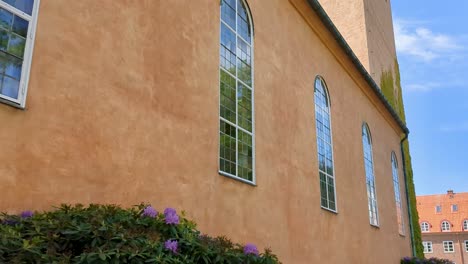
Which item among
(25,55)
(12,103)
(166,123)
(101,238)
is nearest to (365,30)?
(166,123)

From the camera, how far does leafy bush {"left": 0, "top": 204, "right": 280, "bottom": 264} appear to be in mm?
3400

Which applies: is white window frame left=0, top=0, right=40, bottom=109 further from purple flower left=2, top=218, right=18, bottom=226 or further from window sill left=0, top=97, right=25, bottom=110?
purple flower left=2, top=218, right=18, bottom=226

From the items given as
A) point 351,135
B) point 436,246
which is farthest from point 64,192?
point 436,246

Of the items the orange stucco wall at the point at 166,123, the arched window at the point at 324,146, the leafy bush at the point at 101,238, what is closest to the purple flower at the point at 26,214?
the leafy bush at the point at 101,238

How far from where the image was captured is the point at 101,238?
3.73 meters

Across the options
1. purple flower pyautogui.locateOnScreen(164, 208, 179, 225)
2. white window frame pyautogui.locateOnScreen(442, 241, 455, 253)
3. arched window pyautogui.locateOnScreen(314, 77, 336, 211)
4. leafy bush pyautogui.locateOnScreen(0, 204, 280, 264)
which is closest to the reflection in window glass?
white window frame pyautogui.locateOnScreen(442, 241, 455, 253)

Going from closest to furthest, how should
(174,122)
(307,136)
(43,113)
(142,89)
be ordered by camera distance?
(43,113)
(142,89)
(174,122)
(307,136)

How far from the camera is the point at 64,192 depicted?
455 centimetres

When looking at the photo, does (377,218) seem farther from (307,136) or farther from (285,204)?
(285,204)

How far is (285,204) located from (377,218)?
8.28 metres

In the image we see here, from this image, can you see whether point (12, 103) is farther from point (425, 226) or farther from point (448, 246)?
point (425, 226)

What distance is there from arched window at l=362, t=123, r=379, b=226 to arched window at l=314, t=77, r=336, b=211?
3.64 m

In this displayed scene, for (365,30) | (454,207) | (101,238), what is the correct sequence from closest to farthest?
1. (101,238)
2. (365,30)
3. (454,207)

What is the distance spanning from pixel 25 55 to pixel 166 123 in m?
2.15
